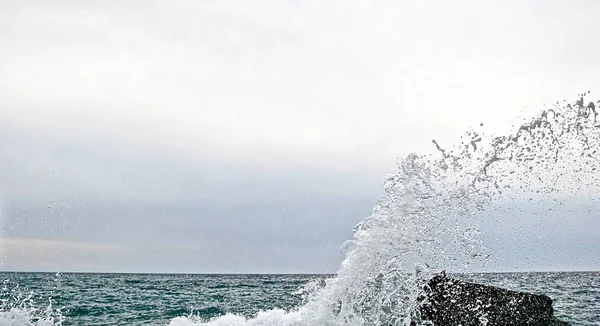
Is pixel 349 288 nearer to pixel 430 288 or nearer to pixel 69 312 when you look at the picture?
pixel 430 288

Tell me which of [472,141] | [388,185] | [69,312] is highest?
[472,141]

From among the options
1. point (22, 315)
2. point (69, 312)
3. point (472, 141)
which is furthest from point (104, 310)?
point (472, 141)

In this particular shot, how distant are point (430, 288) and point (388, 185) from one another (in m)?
2.48

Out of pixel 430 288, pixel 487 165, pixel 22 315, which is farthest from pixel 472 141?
pixel 22 315

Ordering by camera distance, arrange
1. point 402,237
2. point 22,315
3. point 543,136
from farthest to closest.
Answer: point 22,315, point 543,136, point 402,237

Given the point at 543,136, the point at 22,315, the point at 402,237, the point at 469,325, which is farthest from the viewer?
the point at 22,315

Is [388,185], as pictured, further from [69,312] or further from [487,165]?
[69,312]

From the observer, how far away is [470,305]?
746 cm

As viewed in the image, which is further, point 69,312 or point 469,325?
point 69,312

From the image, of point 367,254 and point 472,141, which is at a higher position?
point 472,141

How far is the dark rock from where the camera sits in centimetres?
747

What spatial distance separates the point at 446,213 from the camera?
953 centimetres

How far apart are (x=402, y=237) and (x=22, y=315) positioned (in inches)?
354

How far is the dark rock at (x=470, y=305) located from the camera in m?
7.47
